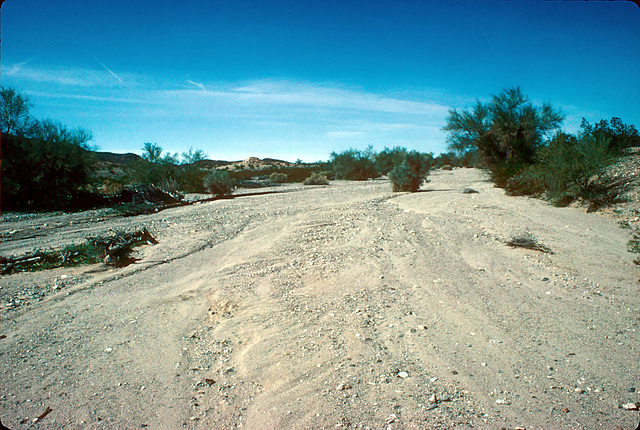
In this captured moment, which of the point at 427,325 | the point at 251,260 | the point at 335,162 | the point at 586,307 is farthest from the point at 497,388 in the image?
the point at 335,162

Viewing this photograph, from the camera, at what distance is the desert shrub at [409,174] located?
1958 cm

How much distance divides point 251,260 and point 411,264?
277 cm

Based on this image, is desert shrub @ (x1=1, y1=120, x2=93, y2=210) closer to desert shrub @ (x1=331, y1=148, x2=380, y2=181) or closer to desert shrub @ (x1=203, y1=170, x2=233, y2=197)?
desert shrub @ (x1=203, y1=170, x2=233, y2=197)

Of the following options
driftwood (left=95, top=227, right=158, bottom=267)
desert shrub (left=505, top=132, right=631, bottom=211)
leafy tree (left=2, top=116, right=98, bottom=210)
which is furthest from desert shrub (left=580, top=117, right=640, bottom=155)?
leafy tree (left=2, top=116, right=98, bottom=210)

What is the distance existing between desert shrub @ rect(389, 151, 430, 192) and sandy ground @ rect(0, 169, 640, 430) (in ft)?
39.5

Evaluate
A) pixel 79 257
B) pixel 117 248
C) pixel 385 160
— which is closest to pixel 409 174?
pixel 117 248

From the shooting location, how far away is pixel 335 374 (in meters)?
3.10

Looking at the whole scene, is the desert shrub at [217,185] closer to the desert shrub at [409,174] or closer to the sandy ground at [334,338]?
the desert shrub at [409,174]

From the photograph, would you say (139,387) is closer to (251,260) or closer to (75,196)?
(251,260)

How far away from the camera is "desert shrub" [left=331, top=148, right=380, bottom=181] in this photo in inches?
1539

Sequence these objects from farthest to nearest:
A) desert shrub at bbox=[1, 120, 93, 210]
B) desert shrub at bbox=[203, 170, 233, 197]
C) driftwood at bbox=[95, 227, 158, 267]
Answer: desert shrub at bbox=[203, 170, 233, 197], desert shrub at bbox=[1, 120, 93, 210], driftwood at bbox=[95, 227, 158, 267]

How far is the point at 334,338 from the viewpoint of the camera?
12.3 ft

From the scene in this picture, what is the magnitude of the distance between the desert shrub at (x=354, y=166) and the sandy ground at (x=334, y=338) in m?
31.8

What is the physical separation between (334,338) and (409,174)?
666 inches
